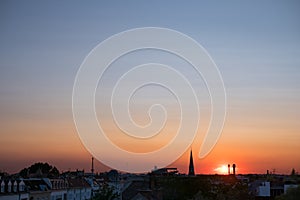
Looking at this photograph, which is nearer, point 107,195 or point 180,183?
point 107,195

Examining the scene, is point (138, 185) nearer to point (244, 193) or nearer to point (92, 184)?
Answer: point (244, 193)

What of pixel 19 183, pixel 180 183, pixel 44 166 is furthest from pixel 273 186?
pixel 44 166

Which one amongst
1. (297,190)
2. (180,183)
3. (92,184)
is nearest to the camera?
(297,190)

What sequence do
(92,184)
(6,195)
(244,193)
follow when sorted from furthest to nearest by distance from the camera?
(92,184), (244,193), (6,195)

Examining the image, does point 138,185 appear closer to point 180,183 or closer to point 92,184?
point 180,183

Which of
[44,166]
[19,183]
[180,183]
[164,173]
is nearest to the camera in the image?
[19,183]

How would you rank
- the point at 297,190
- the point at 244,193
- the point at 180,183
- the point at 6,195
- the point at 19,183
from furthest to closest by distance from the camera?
the point at 180,183 → the point at 244,193 → the point at 19,183 → the point at 6,195 → the point at 297,190

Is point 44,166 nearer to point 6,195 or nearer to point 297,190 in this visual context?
point 6,195

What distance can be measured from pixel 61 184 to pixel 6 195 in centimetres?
1802

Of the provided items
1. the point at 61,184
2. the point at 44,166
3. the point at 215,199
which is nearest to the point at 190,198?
the point at 215,199

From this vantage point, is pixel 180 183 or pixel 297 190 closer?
pixel 297 190

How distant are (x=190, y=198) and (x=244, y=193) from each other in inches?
235

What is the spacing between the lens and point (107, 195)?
5225 centimetres

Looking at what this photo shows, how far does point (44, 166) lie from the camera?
120 m
